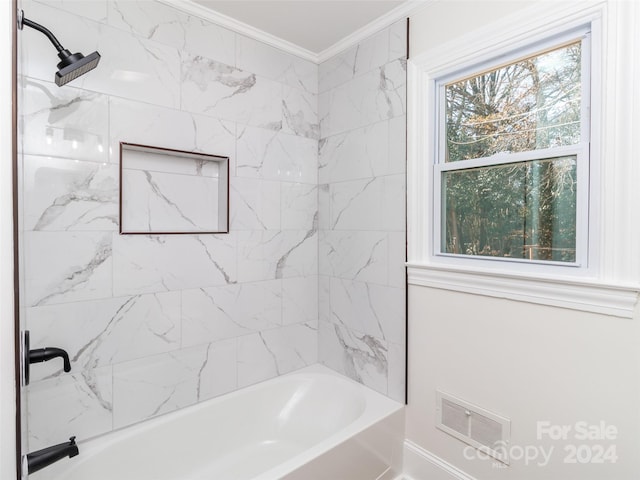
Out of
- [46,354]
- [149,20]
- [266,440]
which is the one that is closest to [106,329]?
[46,354]

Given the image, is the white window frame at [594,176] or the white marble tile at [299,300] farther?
the white marble tile at [299,300]

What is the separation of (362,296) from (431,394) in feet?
2.20

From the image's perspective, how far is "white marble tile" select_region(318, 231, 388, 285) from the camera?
209cm

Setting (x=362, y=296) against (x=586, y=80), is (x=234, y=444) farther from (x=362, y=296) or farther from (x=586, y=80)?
(x=586, y=80)

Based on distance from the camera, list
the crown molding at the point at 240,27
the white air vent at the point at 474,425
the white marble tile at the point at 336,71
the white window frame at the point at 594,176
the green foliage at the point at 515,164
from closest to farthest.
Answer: the white window frame at the point at 594,176
the green foliage at the point at 515,164
the white air vent at the point at 474,425
the crown molding at the point at 240,27
the white marble tile at the point at 336,71

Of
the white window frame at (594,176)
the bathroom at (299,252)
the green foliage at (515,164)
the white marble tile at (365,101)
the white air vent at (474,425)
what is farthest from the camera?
the white marble tile at (365,101)

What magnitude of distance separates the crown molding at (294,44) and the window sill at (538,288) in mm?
1408

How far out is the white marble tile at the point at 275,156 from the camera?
2133mm

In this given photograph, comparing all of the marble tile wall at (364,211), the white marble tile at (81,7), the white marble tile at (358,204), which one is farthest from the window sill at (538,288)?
the white marble tile at (81,7)

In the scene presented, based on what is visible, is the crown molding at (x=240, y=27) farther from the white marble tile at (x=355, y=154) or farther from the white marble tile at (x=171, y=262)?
the white marble tile at (x=171, y=262)

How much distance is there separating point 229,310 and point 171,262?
45cm

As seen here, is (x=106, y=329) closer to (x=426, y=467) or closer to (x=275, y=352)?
→ (x=275, y=352)

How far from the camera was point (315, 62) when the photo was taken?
2471mm

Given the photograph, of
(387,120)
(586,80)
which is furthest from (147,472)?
(586,80)
